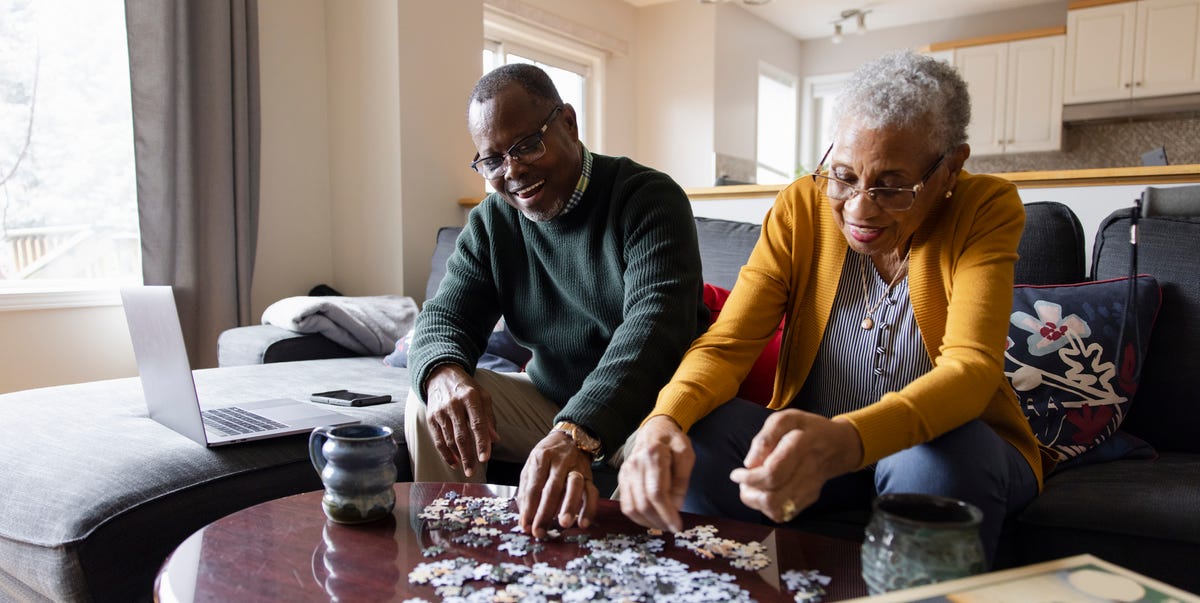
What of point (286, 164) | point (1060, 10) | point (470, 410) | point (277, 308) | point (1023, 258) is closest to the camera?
point (470, 410)

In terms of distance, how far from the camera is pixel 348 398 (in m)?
1.96

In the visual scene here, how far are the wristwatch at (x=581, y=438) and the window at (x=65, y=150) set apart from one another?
8.71 feet

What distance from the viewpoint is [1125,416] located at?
165 cm

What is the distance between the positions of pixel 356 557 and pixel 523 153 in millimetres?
810

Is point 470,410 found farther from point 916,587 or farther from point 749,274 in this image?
point 916,587

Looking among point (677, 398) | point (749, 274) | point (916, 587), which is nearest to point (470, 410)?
point (677, 398)

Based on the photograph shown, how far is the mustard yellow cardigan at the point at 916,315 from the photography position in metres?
1.07

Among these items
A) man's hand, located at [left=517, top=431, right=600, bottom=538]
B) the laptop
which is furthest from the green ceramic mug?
the laptop

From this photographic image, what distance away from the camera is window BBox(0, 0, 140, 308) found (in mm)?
2957

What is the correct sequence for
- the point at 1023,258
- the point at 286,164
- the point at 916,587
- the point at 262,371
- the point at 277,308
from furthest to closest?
the point at 286,164
the point at 277,308
the point at 262,371
the point at 1023,258
the point at 916,587

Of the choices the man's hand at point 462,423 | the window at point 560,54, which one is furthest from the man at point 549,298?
the window at point 560,54

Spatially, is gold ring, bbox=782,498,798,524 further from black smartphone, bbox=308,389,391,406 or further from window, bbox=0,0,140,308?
window, bbox=0,0,140,308

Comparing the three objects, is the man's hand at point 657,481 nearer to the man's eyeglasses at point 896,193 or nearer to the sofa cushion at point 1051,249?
the man's eyeglasses at point 896,193

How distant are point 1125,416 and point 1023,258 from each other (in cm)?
39
